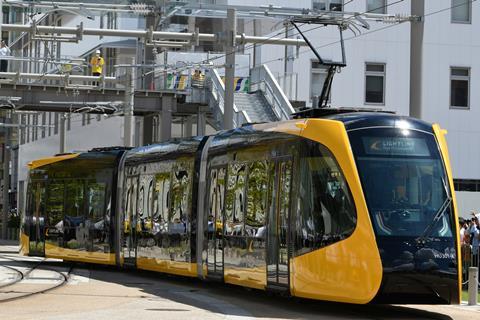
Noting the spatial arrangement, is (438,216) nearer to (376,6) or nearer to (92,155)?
(92,155)

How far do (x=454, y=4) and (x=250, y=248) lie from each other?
33.0 m

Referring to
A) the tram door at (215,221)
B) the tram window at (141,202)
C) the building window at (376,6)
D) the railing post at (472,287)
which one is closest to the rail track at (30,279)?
the tram window at (141,202)

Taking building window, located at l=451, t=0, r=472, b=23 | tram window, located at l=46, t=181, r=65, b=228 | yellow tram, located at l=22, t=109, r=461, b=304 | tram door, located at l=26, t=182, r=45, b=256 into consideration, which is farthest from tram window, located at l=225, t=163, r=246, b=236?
building window, located at l=451, t=0, r=472, b=23

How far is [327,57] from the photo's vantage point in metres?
49.2

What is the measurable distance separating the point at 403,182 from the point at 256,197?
3.20 metres

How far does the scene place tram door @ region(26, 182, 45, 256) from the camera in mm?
30953

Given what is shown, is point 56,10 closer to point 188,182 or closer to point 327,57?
point 188,182

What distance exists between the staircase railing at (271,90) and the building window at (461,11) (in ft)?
38.0

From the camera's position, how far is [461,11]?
5066 centimetres

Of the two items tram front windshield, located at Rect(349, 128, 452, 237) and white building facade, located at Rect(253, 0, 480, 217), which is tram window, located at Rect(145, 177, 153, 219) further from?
white building facade, located at Rect(253, 0, 480, 217)

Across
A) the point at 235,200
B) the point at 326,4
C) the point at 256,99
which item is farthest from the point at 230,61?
the point at 326,4

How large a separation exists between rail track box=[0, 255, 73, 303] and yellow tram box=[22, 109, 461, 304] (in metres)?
2.58

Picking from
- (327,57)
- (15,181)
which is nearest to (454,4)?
(327,57)

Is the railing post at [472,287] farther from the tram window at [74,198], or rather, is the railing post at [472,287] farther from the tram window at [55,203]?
the tram window at [55,203]
